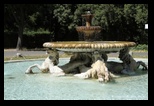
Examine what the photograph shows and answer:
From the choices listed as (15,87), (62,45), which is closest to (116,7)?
(62,45)

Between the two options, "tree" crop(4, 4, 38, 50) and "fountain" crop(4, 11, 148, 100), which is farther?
"tree" crop(4, 4, 38, 50)

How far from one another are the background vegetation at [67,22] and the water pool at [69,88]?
19.0 m

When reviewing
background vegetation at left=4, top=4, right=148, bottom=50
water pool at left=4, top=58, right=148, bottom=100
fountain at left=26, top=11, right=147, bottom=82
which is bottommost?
water pool at left=4, top=58, right=148, bottom=100

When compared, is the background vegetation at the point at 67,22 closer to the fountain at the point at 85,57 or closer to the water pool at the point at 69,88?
the fountain at the point at 85,57

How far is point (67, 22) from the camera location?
32.9 metres

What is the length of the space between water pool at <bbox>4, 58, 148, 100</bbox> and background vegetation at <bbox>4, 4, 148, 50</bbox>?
62.3 ft

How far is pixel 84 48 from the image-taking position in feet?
36.4

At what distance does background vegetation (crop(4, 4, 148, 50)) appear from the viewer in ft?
100

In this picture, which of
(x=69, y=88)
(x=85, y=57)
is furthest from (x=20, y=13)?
(x=69, y=88)

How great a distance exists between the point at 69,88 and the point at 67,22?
23.9 metres

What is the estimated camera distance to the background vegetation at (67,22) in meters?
30.6

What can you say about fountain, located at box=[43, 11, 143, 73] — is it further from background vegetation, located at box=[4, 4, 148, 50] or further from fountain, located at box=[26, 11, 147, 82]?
background vegetation, located at box=[4, 4, 148, 50]

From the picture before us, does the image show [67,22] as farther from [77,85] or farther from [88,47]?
[77,85]

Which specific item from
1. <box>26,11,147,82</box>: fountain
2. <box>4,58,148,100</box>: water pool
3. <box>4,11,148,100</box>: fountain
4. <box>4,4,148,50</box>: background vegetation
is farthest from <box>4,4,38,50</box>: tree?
<box>4,58,148,100</box>: water pool
